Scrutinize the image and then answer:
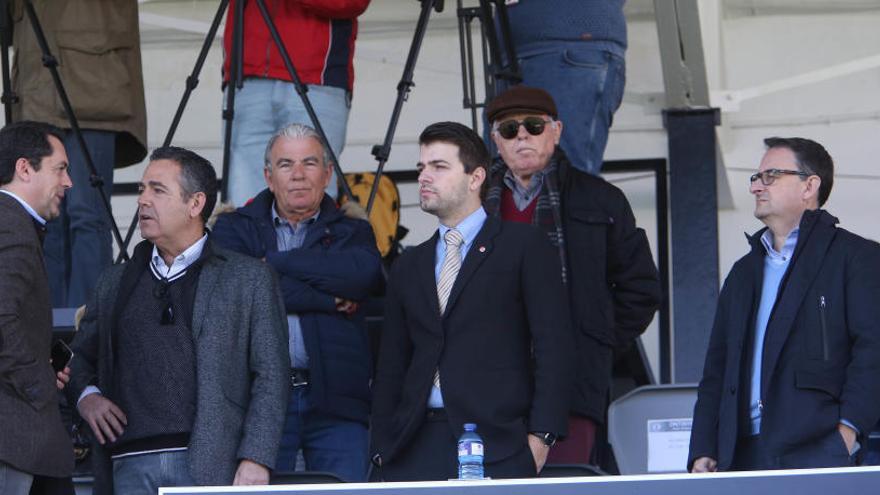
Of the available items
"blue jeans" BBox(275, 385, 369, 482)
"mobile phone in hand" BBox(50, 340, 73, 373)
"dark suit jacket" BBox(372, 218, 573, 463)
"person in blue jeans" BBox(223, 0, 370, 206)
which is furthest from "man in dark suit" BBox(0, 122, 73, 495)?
"person in blue jeans" BBox(223, 0, 370, 206)

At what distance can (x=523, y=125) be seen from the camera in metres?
5.71

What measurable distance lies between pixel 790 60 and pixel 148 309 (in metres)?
5.58

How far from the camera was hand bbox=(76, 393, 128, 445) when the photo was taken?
4961 mm

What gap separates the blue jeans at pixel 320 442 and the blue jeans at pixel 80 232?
1.43 m

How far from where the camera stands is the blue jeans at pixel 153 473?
192 inches

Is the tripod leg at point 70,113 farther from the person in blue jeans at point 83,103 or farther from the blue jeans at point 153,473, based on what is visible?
the blue jeans at point 153,473

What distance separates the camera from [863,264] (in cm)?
492

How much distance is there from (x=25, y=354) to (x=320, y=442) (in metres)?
1.08

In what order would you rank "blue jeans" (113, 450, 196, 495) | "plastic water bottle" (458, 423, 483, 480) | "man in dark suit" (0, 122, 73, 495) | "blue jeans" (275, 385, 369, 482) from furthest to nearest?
"blue jeans" (275, 385, 369, 482), "blue jeans" (113, 450, 196, 495), "man in dark suit" (0, 122, 73, 495), "plastic water bottle" (458, 423, 483, 480)

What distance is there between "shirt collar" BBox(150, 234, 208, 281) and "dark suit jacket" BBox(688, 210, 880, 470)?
1514 millimetres

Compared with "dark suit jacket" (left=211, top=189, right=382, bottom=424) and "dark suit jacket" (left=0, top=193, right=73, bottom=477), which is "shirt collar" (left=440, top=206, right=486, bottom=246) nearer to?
"dark suit jacket" (left=211, top=189, right=382, bottom=424)

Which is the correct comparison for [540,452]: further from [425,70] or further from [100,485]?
[425,70]

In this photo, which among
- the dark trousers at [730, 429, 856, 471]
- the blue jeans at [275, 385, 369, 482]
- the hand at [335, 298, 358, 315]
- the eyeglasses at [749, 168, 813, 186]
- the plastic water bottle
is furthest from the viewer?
the hand at [335, 298, 358, 315]

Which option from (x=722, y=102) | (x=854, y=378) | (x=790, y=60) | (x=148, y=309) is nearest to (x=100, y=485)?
(x=148, y=309)
